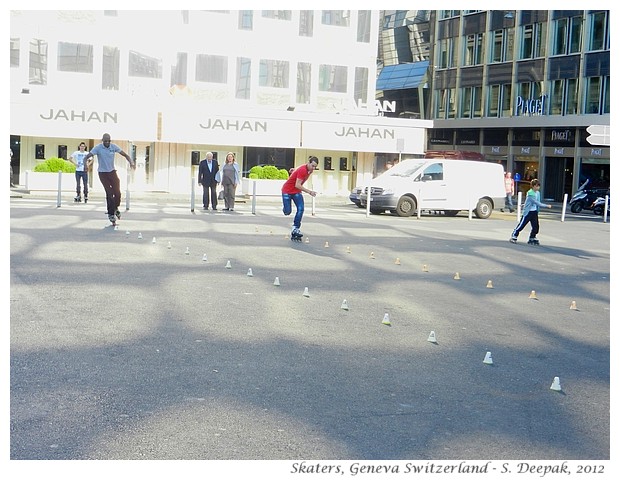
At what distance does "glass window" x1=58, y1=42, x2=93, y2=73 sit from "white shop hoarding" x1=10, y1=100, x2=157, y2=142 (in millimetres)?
1569

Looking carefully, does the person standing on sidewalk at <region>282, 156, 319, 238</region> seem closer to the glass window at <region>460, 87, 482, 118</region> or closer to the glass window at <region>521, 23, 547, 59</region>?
the glass window at <region>521, 23, 547, 59</region>

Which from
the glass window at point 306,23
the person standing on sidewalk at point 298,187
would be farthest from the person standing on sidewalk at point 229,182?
the glass window at point 306,23

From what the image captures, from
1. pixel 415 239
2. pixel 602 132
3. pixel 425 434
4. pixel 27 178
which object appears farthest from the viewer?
pixel 27 178

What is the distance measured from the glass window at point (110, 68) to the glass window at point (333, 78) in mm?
9519

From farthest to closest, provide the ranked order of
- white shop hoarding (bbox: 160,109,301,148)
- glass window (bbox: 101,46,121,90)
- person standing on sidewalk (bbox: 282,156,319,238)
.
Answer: white shop hoarding (bbox: 160,109,301,148) → glass window (bbox: 101,46,121,90) → person standing on sidewalk (bbox: 282,156,319,238)

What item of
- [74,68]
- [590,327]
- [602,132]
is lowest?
[590,327]

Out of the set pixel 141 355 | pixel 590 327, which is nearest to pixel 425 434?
pixel 141 355

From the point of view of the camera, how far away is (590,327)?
9961 millimetres

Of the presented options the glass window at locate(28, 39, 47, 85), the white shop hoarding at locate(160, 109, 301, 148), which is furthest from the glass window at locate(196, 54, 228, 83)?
the glass window at locate(28, 39, 47, 85)

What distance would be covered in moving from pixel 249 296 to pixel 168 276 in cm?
157

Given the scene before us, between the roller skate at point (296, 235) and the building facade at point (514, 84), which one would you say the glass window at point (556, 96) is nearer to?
the building facade at point (514, 84)

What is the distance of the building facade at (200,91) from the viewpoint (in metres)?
37.9

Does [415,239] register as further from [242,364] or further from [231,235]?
[242,364]

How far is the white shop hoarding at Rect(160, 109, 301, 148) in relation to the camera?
39281 mm
